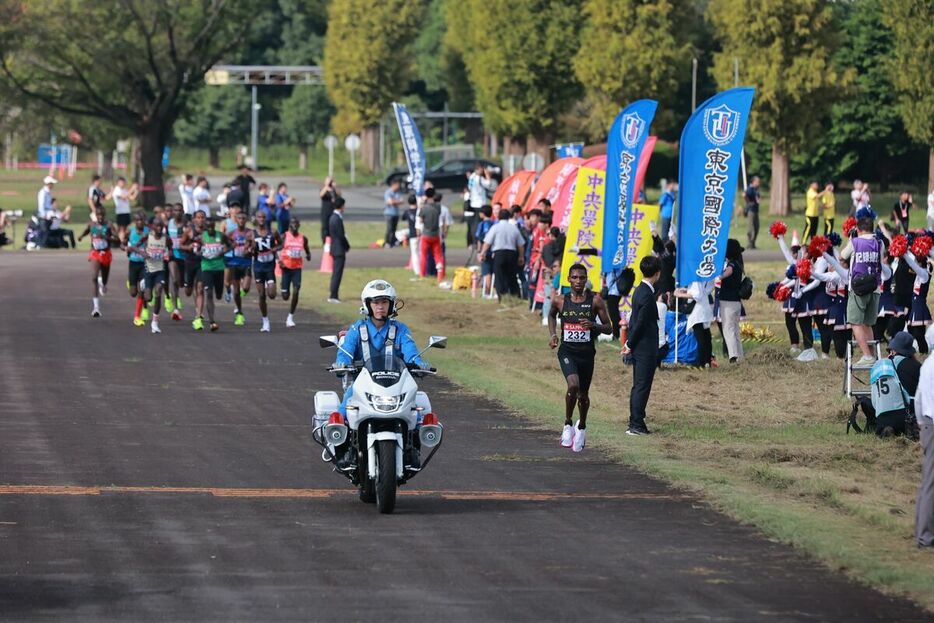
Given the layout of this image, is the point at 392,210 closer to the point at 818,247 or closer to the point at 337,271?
the point at 337,271

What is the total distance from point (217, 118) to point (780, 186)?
58160mm

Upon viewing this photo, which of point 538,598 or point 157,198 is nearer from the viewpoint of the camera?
point 538,598

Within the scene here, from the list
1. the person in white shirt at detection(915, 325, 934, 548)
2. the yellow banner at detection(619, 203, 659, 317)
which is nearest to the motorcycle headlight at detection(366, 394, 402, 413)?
the person in white shirt at detection(915, 325, 934, 548)

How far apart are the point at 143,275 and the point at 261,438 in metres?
Result: 11.3

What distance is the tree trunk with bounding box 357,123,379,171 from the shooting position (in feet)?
330

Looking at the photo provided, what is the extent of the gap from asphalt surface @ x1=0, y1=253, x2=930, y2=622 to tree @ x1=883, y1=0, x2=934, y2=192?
40.7 m

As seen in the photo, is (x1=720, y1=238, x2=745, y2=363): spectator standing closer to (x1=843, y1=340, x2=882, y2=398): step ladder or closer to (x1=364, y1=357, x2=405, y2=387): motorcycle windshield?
(x1=843, y1=340, x2=882, y2=398): step ladder

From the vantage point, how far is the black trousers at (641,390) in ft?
55.0

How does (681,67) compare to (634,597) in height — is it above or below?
above

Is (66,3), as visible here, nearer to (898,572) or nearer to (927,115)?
(927,115)

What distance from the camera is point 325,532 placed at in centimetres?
1146

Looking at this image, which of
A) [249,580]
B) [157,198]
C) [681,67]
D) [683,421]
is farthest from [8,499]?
[681,67]

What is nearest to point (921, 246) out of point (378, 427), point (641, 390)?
point (641, 390)

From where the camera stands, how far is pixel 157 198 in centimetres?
6397
